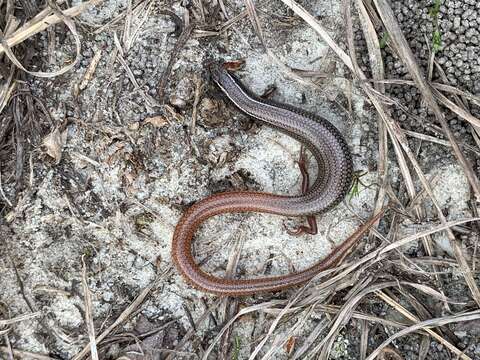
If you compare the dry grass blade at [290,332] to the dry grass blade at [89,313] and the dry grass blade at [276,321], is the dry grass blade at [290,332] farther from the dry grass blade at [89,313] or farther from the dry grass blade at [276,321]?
the dry grass blade at [89,313]

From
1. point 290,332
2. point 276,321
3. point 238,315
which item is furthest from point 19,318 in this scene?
point 290,332

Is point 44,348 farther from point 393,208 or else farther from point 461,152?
point 461,152

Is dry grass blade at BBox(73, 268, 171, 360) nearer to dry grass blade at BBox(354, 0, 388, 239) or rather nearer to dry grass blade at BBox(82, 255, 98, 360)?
dry grass blade at BBox(82, 255, 98, 360)

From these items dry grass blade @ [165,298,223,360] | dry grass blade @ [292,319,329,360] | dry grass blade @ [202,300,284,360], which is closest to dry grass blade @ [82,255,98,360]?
dry grass blade @ [165,298,223,360]

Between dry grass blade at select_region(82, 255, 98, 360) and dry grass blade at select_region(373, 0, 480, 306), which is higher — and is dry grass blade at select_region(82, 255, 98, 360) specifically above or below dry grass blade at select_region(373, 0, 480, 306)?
below

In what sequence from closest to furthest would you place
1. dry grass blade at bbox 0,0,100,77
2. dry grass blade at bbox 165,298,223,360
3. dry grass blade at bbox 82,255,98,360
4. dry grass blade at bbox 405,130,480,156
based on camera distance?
dry grass blade at bbox 0,0,100,77
dry grass blade at bbox 405,130,480,156
dry grass blade at bbox 82,255,98,360
dry grass blade at bbox 165,298,223,360

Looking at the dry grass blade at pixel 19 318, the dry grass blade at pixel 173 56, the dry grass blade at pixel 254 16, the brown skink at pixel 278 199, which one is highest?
the dry grass blade at pixel 254 16

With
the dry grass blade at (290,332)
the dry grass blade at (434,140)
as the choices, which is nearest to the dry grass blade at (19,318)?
the dry grass blade at (290,332)
